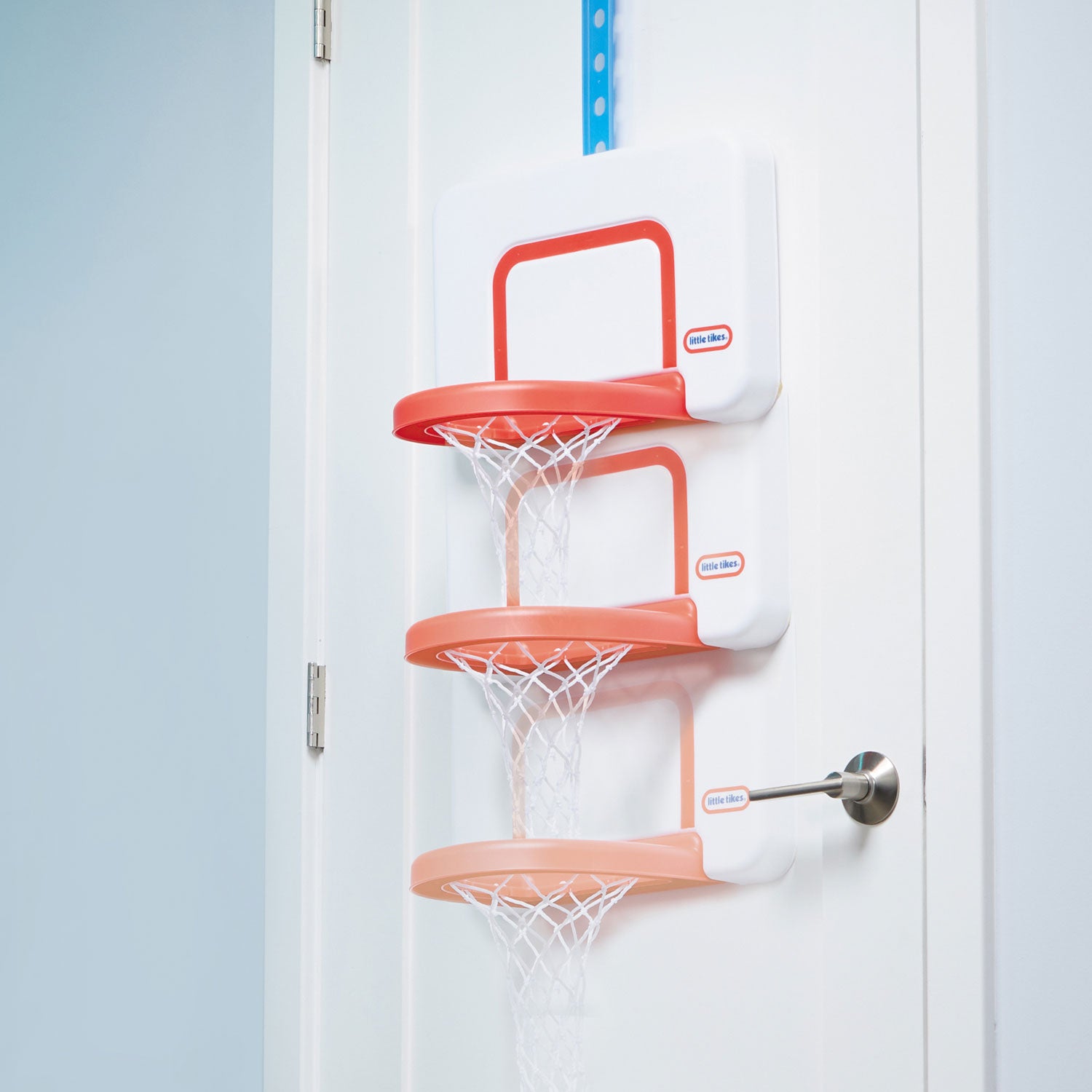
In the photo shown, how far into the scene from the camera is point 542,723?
1.34 m

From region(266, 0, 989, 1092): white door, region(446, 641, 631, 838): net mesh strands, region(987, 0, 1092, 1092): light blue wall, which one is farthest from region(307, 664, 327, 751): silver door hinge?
region(987, 0, 1092, 1092): light blue wall

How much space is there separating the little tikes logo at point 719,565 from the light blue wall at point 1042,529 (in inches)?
8.5

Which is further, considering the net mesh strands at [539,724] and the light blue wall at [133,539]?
the light blue wall at [133,539]

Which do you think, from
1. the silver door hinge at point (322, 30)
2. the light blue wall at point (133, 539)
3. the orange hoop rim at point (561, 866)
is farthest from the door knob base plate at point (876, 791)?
the silver door hinge at point (322, 30)

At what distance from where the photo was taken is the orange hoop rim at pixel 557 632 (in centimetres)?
118

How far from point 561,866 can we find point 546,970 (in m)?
0.19

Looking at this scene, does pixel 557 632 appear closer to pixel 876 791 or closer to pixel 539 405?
pixel 539 405

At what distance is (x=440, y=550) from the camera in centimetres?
148

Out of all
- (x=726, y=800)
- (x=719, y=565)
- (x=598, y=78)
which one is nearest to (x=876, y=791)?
(x=726, y=800)

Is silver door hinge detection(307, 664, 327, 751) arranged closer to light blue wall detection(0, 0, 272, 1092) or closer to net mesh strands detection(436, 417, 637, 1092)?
light blue wall detection(0, 0, 272, 1092)

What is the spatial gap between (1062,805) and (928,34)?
2.14 feet

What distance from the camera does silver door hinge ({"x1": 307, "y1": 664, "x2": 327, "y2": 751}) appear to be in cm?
152

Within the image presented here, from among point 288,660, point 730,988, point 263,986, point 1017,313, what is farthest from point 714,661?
point 263,986

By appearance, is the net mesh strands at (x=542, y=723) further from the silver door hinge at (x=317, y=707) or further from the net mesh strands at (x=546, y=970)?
the silver door hinge at (x=317, y=707)
